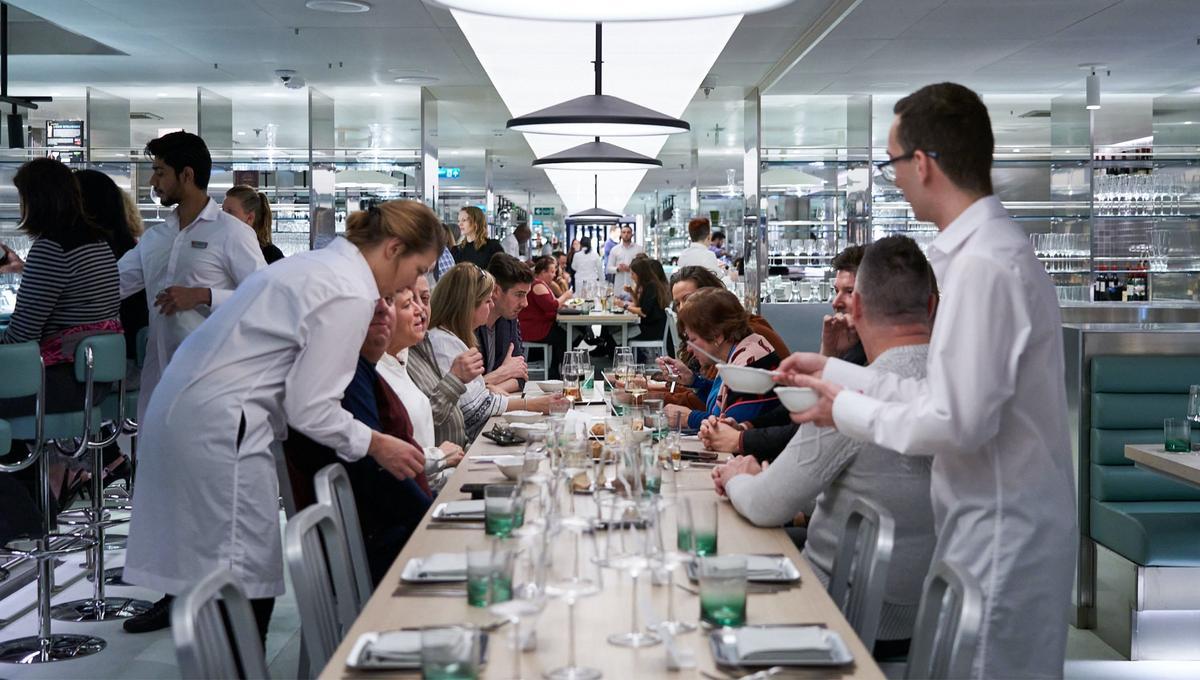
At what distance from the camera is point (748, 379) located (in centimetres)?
302

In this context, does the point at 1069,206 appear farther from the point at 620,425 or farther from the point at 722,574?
the point at 722,574

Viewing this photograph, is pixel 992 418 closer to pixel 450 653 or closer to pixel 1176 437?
pixel 450 653

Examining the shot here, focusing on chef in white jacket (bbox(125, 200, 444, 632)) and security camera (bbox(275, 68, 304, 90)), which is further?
security camera (bbox(275, 68, 304, 90))

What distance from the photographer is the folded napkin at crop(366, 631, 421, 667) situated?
193 centimetres

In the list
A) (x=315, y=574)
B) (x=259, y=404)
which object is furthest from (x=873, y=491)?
(x=259, y=404)

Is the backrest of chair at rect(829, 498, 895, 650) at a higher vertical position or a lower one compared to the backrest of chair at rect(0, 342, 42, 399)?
lower

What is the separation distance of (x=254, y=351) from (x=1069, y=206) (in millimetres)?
10889

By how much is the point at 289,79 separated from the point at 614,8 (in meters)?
9.21

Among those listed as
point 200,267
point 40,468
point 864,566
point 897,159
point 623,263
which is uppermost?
point 623,263

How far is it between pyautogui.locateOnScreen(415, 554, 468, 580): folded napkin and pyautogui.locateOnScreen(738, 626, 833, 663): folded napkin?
2.23 feet

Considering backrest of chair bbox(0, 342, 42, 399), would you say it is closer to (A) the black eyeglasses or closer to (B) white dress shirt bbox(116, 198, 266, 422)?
(B) white dress shirt bbox(116, 198, 266, 422)

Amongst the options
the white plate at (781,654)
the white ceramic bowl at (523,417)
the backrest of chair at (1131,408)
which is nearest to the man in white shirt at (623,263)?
the white ceramic bowl at (523,417)

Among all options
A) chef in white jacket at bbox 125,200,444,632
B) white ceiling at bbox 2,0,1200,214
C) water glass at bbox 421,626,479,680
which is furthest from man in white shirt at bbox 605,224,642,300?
water glass at bbox 421,626,479,680

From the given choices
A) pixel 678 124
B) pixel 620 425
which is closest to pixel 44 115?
pixel 678 124
